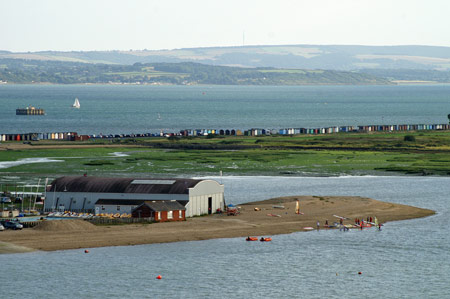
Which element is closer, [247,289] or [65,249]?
[247,289]

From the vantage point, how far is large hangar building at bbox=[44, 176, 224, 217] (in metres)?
90.6

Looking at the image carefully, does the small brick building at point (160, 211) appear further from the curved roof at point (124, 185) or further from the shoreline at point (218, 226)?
the curved roof at point (124, 185)

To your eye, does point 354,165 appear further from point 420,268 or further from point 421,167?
point 420,268

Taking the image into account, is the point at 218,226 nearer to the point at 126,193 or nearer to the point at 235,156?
the point at 126,193

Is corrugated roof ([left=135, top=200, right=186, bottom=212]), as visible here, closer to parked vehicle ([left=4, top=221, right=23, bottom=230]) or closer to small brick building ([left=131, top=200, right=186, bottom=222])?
small brick building ([left=131, top=200, right=186, bottom=222])

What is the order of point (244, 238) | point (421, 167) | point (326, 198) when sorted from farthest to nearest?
point (421, 167)
point (326, 198)
point (244, 238)

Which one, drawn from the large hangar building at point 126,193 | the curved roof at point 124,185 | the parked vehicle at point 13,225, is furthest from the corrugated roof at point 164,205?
the parked vehicle at point 13,225

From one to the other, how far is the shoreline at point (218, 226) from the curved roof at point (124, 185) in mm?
3917

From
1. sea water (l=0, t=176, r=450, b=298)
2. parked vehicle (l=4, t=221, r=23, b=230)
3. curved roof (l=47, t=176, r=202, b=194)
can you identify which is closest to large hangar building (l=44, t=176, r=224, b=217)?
curved roof (l=47, t=176, r=202, b=194)

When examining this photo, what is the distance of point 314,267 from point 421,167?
235ft

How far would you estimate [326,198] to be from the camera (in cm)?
10631

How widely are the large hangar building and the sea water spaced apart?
34.8 ft

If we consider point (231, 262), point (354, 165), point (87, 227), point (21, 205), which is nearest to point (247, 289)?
point (231, 262)

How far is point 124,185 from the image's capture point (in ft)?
302
